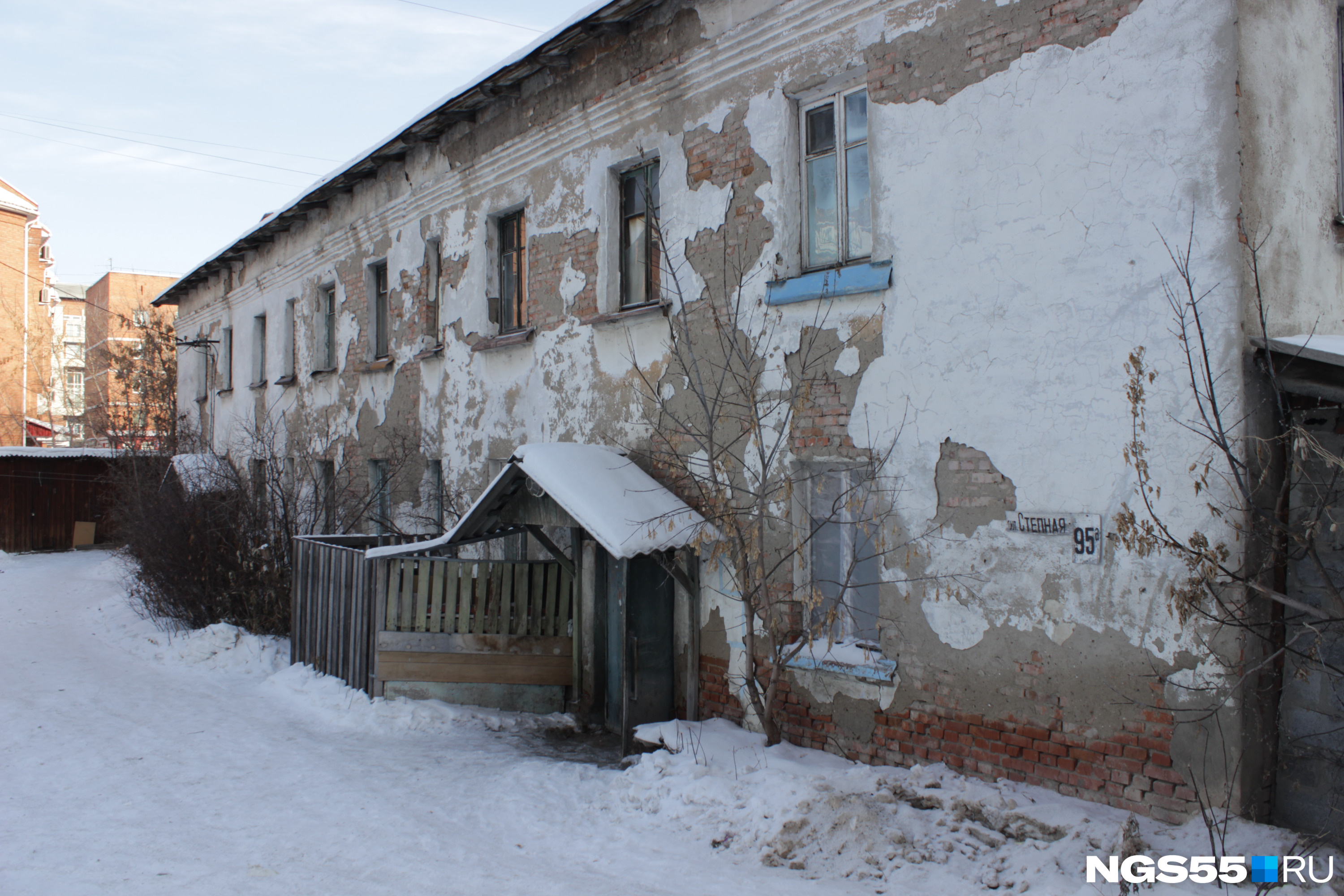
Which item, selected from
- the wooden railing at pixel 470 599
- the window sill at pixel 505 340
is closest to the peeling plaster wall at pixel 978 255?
the window sill at pixel 505 340

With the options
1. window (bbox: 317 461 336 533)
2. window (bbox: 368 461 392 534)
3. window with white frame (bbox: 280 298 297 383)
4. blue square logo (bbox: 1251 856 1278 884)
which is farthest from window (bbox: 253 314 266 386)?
blue square logo (bbox: 1251 856 1278 884)

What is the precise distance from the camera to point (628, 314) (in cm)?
768

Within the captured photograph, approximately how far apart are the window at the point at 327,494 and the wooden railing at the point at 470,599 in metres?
4.11

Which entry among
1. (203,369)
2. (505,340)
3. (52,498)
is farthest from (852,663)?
(52,498)

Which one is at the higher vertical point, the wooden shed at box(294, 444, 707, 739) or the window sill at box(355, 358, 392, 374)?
the window sill at box(355, 358, 392, 374)

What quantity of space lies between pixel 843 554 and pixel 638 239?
3505 mm

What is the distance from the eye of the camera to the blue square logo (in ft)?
13.1

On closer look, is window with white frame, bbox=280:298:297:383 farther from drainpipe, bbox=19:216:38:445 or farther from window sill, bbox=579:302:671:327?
drainpipe, bbox=19:216:38:445

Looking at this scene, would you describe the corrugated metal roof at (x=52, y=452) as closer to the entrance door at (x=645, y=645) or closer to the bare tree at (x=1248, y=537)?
the entrance door at (x=645, y=645)

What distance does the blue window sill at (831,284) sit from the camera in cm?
586

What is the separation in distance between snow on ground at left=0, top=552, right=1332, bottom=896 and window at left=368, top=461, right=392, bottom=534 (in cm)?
424

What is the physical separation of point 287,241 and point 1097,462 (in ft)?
46.1

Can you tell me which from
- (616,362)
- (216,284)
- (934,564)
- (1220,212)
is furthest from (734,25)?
(216,284)

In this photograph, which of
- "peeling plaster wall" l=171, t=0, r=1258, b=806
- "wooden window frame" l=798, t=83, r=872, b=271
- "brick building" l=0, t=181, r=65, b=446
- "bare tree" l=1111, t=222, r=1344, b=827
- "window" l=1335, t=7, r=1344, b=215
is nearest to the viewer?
"bare tree" l=1111, t=222, r=1344, b=827
